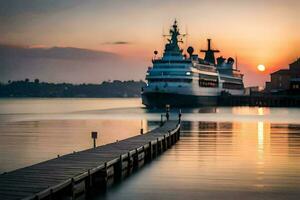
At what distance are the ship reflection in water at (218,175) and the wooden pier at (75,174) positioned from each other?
0.75 meters

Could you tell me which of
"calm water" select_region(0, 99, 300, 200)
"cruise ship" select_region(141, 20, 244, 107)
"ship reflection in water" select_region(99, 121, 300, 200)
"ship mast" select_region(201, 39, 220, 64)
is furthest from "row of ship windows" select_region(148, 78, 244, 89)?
"ship reflection in water" select_region(99, 121, 300, 200)

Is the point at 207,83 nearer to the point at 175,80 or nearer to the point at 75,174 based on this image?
the point at 175,80

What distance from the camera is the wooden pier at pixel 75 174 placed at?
1535cm

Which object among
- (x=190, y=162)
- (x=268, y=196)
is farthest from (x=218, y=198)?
(x=190, y=162)

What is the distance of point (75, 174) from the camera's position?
709 inches

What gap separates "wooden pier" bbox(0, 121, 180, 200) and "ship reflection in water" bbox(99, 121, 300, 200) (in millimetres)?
751

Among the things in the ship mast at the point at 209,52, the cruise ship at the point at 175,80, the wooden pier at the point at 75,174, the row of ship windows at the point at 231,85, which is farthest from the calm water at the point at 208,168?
the ship mast at the point at 209,52

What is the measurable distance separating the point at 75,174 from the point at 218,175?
26.5ft

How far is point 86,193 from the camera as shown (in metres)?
19.1

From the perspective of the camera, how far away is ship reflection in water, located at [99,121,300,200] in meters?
19.7

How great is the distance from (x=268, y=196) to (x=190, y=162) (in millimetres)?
9114

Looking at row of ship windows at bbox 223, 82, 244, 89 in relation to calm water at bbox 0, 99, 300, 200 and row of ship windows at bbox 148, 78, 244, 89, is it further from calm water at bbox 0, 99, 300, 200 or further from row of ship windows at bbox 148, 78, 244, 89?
calm water at bbox 0, 99, 300, 200

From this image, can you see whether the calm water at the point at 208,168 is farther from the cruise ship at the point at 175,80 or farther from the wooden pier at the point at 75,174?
the cruise ship at the point at 175,80

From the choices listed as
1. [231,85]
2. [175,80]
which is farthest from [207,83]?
[231,85]
